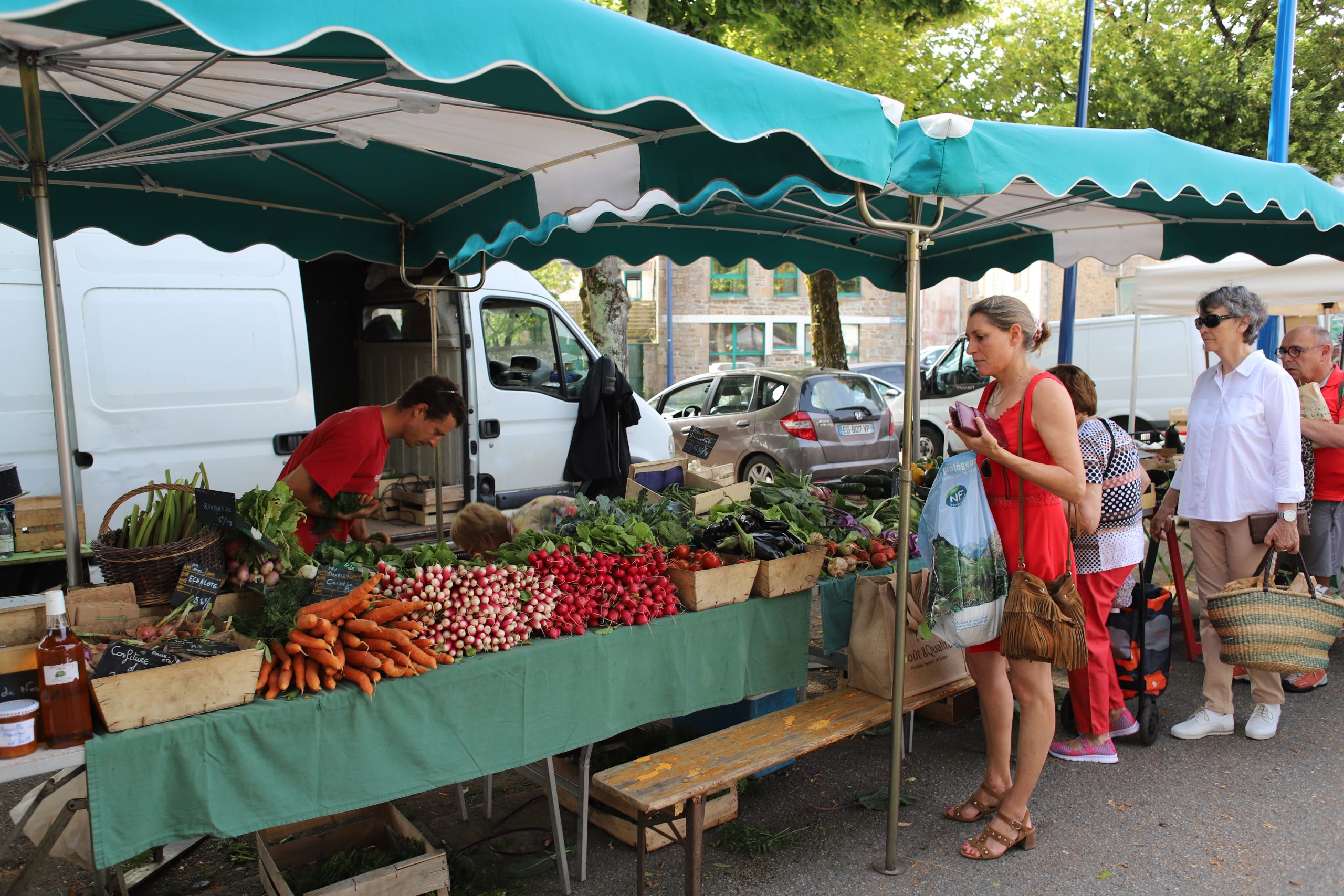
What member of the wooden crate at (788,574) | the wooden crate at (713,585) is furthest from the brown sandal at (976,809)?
the wooden crate at (713,585)

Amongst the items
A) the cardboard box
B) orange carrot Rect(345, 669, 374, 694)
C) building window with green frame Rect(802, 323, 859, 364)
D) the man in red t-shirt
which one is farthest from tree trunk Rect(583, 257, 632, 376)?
building window with green frame Rect(802, 323, 859, 364)

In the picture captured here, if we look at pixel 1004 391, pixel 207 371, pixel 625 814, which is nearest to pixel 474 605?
pixel 625 814

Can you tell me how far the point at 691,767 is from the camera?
295 centimetres

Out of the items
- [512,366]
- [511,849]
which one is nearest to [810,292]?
[512,366]

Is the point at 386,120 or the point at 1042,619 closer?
the point at 1042,619

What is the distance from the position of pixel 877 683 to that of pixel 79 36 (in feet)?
10.9

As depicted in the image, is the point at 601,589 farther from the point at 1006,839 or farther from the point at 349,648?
the point at 1006,839

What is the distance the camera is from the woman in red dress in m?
2.99

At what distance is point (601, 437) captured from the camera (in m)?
7.08

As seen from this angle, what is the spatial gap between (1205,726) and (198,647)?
4.11 metres

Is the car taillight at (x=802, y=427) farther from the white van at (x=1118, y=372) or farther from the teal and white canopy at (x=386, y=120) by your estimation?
the teal and white canopy at (x=386, y=120)

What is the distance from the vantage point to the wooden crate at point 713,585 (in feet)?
10.8

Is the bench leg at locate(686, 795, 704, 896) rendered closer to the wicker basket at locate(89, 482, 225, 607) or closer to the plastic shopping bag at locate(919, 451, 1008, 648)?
the plastic shopping bag at locate(919, 451, 1008, 648)

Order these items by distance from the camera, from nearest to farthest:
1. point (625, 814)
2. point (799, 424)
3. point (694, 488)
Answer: point (625, 814) → point (694, 488) → point (799, 424)
